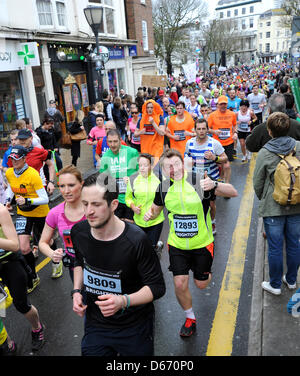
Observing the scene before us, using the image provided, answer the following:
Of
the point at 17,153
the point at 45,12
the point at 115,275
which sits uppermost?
the point at 45,12

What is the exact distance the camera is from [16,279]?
3375mm

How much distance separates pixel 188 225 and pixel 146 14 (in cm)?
2492

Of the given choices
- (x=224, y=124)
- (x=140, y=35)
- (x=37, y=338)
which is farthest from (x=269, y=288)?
(x=140, y=35)

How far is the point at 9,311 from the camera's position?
14.3ft

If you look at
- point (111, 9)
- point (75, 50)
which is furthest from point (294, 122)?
point (111, 9)

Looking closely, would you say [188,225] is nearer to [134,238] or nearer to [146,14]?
[134,238]

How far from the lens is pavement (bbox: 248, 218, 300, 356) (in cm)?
317

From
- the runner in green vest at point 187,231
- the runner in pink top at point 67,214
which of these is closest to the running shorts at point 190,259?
the runner in green vest at point 187,231

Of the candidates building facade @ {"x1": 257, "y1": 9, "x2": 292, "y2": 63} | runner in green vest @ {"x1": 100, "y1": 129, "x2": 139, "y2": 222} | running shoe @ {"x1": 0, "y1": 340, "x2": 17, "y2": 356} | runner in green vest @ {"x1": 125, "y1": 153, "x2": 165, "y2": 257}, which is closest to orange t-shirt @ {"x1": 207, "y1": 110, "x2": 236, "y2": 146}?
runner in green vest @ {"x1": 100, "y1": 129, "x2": 139, "y2": 222}

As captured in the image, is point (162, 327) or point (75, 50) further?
point (75, 50)

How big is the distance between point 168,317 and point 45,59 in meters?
11.8

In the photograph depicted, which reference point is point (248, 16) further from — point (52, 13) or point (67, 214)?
point (67, 214)

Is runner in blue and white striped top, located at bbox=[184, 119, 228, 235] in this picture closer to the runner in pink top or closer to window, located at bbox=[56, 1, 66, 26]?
the runner in pink top

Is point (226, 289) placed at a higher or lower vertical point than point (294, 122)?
lower
